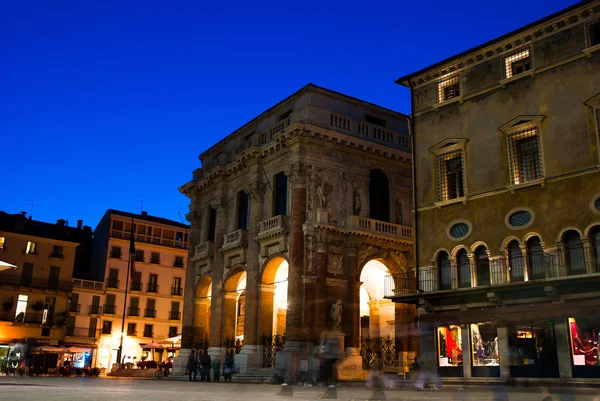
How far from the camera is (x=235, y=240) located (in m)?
39.3

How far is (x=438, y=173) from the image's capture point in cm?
2688

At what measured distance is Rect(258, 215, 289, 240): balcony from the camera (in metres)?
35.0

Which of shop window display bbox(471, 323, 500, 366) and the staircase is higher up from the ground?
shop window display bbox(471, 323, 500, 366)

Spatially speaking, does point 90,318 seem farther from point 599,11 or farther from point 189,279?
point 599,11

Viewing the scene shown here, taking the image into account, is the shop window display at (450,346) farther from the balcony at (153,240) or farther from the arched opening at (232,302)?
the balcony at (153,240)

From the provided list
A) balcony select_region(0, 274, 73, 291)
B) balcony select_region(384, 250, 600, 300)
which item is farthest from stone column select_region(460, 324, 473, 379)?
balcony select_region(0, 274, 73, 291)

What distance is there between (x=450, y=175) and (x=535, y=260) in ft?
17.6

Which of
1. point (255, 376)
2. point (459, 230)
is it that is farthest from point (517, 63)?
point (255, 376)

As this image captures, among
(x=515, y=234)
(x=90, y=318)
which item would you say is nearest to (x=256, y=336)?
(x=515, y=234)

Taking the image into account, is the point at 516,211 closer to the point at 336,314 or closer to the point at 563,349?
the point at 563,349

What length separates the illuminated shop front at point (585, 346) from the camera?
20.2m

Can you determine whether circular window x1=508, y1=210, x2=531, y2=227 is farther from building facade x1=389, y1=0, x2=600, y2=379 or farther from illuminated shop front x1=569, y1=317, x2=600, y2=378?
illuminated shop front x1=569, y1=317, x2=600, y2=378

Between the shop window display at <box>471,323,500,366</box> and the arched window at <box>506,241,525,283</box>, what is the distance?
1.98 m

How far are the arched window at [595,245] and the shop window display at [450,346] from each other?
555 centimetres
